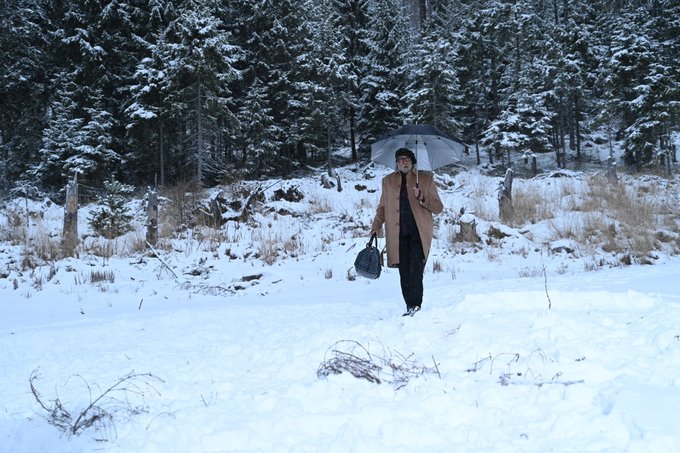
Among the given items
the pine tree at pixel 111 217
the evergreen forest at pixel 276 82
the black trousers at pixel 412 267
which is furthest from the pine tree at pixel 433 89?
the black trousers at pixel 412 267

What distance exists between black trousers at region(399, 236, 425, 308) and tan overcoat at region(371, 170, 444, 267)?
0.20 feet

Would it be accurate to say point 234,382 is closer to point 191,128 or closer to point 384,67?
point 191,128

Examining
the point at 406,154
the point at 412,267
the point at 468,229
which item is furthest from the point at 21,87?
the point at 412,267

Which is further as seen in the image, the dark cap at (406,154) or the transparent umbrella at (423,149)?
the transparent umbrella at (423,149)

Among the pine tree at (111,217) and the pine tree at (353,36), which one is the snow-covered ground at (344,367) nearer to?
the pine tree at (111,217)

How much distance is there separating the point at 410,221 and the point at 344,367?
2034 mm

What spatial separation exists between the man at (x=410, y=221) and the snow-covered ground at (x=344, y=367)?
16.7 inches

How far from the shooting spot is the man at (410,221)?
15.5 ft

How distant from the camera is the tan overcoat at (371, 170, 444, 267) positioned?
4.73m

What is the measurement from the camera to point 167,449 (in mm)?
2322

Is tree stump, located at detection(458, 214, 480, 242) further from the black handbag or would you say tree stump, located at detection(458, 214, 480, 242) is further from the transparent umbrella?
the black handbag

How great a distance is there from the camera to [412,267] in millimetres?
4738

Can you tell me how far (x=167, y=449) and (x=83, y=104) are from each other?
73.3ft

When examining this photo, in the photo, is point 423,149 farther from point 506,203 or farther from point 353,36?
point 353,36
